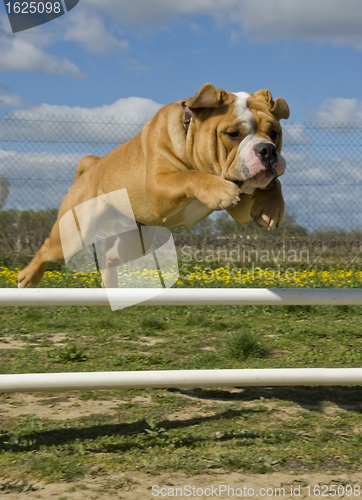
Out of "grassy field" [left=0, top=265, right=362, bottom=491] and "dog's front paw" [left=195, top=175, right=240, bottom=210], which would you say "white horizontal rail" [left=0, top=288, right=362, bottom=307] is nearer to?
"dog's front paw" [left=195, top=175, right=240, bottom=210]

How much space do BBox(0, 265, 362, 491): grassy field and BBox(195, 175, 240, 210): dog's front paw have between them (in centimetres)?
121

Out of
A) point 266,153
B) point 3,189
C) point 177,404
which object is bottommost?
point 177,404

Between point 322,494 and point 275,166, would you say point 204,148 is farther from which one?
point 322,494

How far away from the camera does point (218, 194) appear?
273 cm

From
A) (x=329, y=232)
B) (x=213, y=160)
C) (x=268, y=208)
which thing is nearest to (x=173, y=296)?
(x=268, y=208)

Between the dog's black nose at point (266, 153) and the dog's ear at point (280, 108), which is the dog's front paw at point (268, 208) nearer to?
the dog's black nose at point (266, 153)

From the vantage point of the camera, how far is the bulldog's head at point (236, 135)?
298 cm

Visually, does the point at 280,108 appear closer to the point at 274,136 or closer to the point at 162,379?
the point at 274,136

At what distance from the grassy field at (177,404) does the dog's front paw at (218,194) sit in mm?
1212

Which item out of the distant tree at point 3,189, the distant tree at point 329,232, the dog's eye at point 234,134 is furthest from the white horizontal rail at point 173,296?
the distant tree at point 3,189

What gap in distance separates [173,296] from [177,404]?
3.45 feet

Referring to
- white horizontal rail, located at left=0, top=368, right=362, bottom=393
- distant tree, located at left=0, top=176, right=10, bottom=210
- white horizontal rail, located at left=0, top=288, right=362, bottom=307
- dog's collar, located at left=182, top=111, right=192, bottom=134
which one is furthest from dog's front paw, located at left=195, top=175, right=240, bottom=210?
distant tree, located at left=0, top=176, right=10, bottom=210

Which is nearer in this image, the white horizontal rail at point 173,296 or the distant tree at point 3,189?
the white horizontal rail at point 173,296

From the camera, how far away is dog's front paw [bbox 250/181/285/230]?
303 cm
